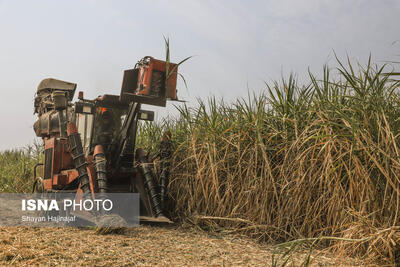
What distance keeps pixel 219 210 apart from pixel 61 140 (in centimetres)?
270

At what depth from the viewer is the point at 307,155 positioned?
13.5ft

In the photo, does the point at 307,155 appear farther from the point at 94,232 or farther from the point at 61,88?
the point at 61,88

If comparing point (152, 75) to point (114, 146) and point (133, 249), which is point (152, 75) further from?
point (133, 249)

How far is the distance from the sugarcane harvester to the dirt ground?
66 cm

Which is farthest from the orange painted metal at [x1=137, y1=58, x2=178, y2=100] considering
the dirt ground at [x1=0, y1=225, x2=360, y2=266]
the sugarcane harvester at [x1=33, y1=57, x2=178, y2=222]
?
the dirt ground at [x1=0, y1=225, x2=360, y2=266]

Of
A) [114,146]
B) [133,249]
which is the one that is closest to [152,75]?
[114,146]

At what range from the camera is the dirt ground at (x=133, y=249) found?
339 cm

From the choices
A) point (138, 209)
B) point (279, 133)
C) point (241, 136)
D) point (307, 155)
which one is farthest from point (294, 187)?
point (138, 209)

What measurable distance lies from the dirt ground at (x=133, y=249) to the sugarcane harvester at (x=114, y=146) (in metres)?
0.66

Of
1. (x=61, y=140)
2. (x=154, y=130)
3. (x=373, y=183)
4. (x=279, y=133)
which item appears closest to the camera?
(x=373, y=183)

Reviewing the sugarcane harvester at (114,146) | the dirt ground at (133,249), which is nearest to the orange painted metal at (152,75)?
the sugarcane harvester at (114,146)

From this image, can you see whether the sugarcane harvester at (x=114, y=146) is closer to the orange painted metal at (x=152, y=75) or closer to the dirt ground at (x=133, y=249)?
the orange painted metal at (x=152, y=75)

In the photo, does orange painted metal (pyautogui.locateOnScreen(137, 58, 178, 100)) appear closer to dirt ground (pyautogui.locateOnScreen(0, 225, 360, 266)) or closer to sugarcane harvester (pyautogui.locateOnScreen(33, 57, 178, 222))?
sugarcane harvester (pyautogui.locateOnScreen(33, 57, 178, 222))

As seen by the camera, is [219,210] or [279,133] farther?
[219,210]
